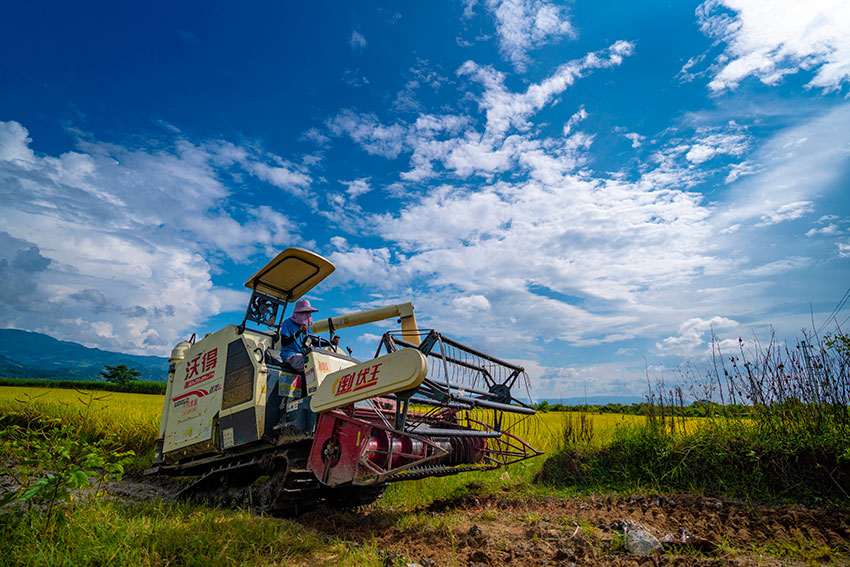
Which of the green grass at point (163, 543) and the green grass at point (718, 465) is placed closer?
the green grass at point (163, 543)

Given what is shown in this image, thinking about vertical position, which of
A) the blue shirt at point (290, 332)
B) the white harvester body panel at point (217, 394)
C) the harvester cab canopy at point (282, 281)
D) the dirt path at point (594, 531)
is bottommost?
the dirt path at point (594, 531)

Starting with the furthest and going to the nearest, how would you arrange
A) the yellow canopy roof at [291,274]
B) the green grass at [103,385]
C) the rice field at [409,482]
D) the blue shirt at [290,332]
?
the green grass at [103,385]
the rice field at [409,482]
the blue shirt at [290,332]
the yellow canopy roof at [291,274]

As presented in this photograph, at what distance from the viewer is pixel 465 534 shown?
15.8 ft

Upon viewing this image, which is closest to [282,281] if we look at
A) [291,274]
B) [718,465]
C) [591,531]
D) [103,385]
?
[291,274]

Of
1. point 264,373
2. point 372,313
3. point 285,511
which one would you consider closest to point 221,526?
point 285,511

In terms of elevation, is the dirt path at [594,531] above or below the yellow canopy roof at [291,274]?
below

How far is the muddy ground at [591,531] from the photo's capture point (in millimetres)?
4094

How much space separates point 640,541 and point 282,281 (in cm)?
547

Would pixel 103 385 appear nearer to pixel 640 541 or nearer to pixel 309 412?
pixel 309 412

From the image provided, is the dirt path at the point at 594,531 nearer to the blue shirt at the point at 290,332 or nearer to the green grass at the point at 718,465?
the green grass at the point at 718,465

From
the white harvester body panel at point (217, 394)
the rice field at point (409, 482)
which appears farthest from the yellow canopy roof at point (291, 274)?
the rice field at point (409, 482)

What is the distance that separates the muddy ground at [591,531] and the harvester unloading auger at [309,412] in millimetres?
551

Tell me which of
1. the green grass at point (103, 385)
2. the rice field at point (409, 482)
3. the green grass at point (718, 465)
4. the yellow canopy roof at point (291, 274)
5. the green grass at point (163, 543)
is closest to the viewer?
the green grass at point (163, 543)

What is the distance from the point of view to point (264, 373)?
6.21 m
